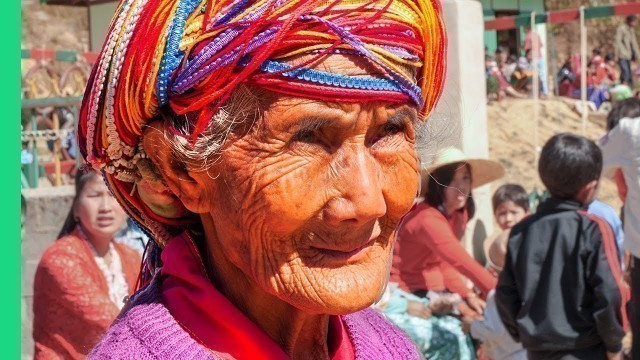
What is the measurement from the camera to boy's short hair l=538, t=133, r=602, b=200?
4.67 meters

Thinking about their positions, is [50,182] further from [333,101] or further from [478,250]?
[333,101]

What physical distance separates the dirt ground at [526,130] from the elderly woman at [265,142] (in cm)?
1213

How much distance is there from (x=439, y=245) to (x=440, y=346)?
22.6 inches

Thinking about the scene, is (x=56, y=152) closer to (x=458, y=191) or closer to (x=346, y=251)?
(x=458, y=191)

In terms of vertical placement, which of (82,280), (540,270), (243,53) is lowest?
(540,270)

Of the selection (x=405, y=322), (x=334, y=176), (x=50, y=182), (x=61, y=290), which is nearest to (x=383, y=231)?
(x=334, y=176)

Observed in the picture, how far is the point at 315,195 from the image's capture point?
1488 mm

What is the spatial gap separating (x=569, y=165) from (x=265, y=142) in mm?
3446

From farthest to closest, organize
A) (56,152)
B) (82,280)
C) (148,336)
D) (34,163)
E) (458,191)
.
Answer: (56,152) < (34,163) < (458,191) < (82,280) < (148,336)

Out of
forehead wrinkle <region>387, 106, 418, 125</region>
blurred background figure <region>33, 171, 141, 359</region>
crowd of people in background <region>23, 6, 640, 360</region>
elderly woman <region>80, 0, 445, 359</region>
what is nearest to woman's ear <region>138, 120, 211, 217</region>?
elderly woman <region>80, 0, 445, 359</region>

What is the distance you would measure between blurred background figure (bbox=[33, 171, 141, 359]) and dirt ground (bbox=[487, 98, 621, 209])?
31.5 ft

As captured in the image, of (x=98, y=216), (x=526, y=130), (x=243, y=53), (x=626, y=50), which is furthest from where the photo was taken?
(x=626, y=50)

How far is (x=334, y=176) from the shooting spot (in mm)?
1494

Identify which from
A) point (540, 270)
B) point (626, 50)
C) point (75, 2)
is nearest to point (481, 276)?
point (540, 270)
